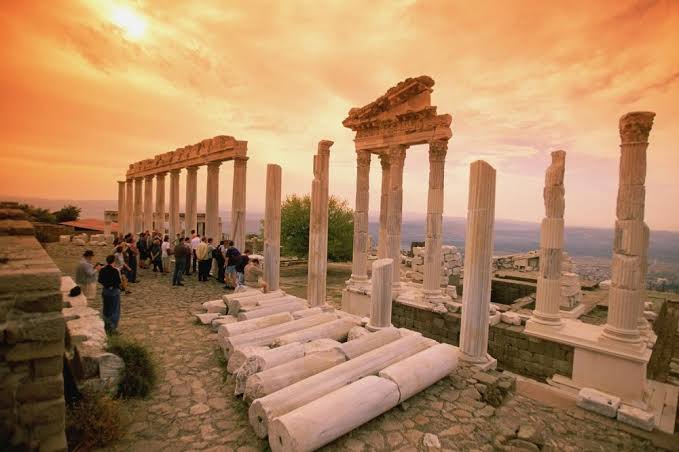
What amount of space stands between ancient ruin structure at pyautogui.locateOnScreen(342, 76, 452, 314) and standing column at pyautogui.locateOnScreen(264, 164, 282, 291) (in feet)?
12.4

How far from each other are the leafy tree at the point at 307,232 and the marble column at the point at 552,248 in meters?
13.2

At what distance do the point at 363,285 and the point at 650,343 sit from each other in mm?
8689

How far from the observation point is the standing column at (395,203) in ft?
44.2

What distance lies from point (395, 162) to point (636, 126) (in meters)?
7.21

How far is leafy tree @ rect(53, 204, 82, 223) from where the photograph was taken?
39109mm

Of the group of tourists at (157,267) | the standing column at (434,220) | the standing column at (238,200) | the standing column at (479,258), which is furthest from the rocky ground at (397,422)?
the standing column at (238,200)

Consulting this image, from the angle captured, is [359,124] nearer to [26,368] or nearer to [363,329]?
[363,329]

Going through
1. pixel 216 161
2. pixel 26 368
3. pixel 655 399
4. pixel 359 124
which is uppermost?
pixel 359 124

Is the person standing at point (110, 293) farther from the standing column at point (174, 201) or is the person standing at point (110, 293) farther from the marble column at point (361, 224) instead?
the standing column at point (174, 201)

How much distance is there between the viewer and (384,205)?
577 inches

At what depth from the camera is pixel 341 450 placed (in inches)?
171

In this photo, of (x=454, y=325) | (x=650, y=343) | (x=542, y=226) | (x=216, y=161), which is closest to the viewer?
(x=650, y=343)

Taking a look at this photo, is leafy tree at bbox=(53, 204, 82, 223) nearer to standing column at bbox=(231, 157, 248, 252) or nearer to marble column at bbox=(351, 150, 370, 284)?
standing column at bbox=(231, 157, 248, 252)

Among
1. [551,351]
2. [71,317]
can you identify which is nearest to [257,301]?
[71,317]
